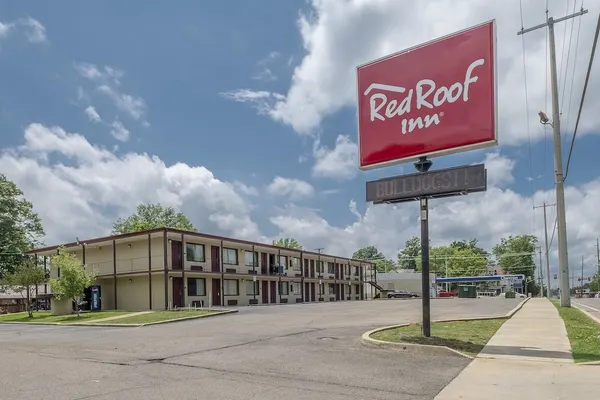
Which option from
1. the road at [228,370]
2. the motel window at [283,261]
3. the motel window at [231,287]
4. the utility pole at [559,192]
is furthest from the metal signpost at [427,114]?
the motel window at [283,261]

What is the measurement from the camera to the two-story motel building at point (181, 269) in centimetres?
3566

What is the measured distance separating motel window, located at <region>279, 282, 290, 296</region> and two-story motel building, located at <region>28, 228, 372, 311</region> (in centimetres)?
10

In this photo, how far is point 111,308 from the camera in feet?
128

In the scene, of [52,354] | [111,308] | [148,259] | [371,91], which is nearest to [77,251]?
[111,308]

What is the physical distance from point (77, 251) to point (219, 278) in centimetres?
1184

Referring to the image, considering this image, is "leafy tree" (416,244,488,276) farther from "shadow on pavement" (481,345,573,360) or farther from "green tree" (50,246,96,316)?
"shadow on pavement" (481,345,573,360)

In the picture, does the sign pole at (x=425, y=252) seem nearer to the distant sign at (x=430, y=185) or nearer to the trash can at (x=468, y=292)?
the distant sign at (x=430, y=185)

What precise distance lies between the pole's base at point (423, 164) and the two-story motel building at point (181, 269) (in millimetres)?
23975

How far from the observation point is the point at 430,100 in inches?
512

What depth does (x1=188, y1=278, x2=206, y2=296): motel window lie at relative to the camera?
38069 millimetres

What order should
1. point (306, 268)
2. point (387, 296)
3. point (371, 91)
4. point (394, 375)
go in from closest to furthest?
1. point (394, 375)
2. point (371, 91)
3. point (306, 268)
4. point (387, 296)

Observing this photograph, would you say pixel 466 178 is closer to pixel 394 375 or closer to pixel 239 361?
pixel 394 375

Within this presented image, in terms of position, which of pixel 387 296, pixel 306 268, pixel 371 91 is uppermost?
pixel 371 91

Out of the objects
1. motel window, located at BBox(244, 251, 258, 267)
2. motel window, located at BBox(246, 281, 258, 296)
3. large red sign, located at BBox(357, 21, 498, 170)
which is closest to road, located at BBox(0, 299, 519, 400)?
large red sign, located at BBox(357, 21, 498, 170)
